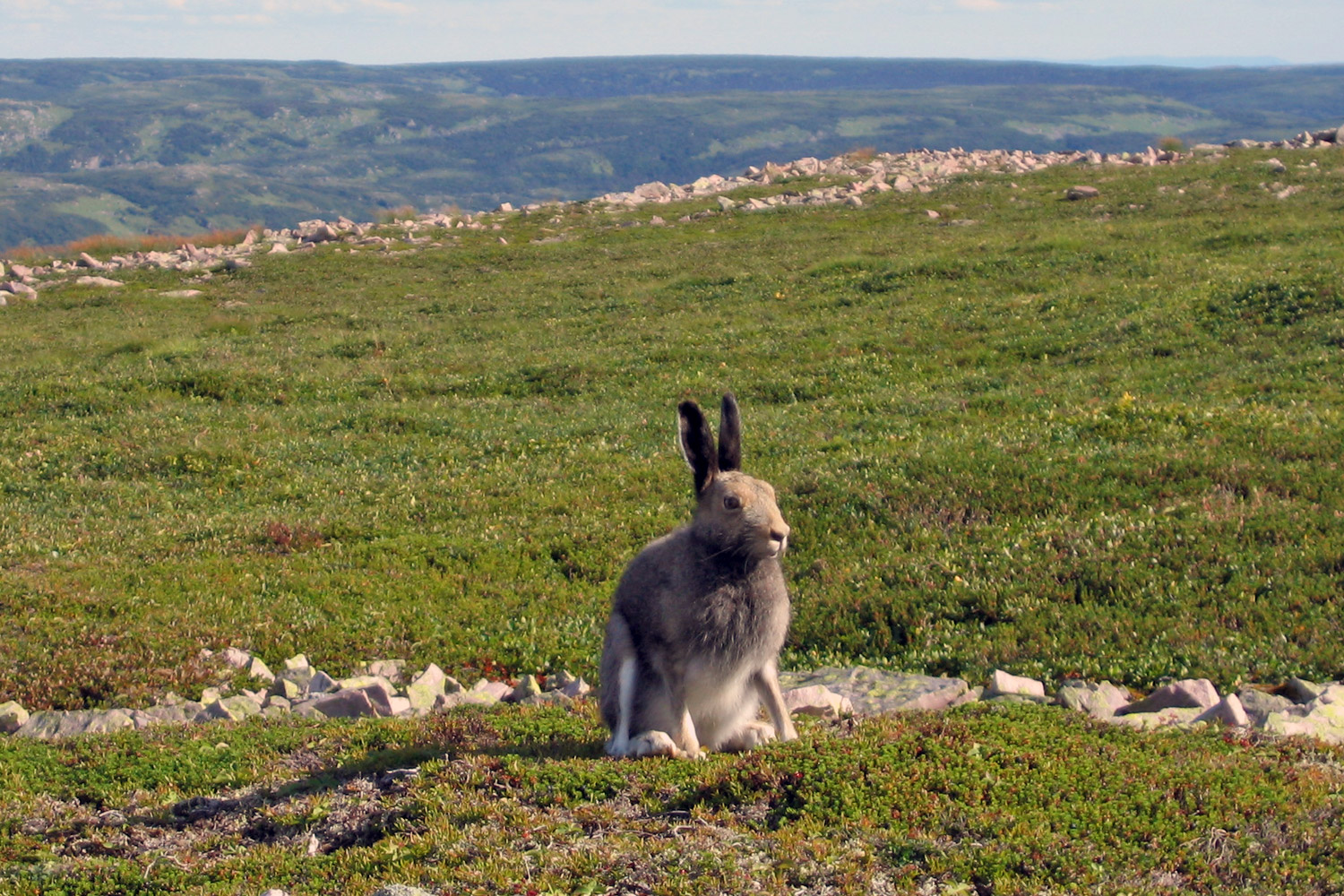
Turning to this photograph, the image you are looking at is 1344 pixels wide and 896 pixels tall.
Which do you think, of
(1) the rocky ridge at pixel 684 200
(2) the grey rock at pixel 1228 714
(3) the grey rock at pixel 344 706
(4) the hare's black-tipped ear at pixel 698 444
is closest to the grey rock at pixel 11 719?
(3) the grey rock at pixel 344 706

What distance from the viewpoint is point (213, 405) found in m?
27.6

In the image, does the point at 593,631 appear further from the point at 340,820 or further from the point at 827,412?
the point at 827,412

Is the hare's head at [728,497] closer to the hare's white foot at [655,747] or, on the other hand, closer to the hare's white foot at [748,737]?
the hare's white foot at [655,747]

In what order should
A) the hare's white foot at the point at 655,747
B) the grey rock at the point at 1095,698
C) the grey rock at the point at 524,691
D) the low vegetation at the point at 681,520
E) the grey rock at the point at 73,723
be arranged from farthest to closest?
the grey rock at the point at 524,691 → the grey rock at the point at 73,723 → the grey rock at the point at 1095,698 → the hare's white foot at the point at 655,747 → the low vegetation at the point at 681,520

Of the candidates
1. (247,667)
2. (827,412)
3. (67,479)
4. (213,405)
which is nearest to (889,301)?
(827,412)

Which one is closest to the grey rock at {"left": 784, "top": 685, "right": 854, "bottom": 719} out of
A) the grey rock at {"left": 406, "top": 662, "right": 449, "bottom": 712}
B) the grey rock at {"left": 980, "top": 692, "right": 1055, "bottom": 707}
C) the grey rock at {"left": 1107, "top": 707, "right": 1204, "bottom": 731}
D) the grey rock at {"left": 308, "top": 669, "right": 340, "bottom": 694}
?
the grey rock at {"left": 980, "top": 692, "right": 1055, "bottom": 707}

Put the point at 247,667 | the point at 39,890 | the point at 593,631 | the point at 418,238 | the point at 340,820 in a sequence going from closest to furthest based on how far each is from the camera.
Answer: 1. the point at 39,890
2. the point at 340,820
3. the point at 247,667
4. the point at 593,631
5. the point at 418,238

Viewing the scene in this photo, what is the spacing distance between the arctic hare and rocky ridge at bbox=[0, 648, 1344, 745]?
1723 mm

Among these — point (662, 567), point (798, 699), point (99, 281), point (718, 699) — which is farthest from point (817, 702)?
point (99, 281)

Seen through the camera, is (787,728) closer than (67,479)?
Yes

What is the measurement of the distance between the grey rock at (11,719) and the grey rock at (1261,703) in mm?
11254

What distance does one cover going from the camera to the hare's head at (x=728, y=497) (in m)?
7.34

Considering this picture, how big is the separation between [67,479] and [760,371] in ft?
51.5

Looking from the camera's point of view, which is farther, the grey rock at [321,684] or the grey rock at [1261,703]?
the grey rock at [321,684]
